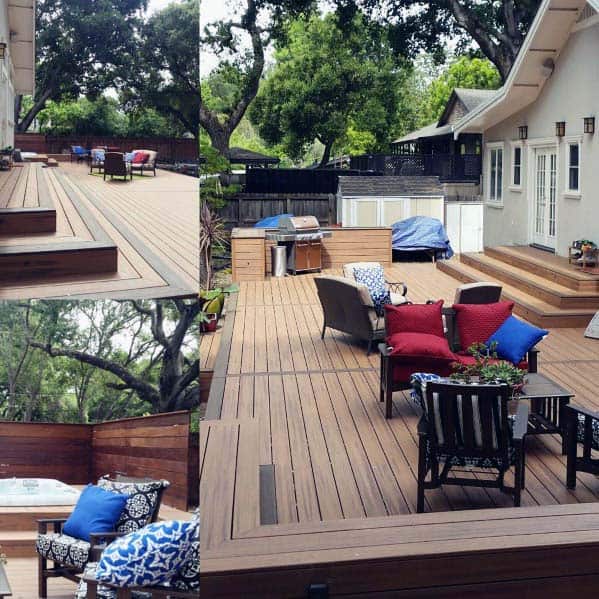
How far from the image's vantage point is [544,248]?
1388cm

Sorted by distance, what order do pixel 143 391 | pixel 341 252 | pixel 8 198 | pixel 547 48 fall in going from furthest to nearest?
pixel 341 252 → pixel 547 48 → pixel 143 391 → pixel 8 198

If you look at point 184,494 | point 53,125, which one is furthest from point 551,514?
point 53,125

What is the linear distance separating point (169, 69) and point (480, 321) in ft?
17.6

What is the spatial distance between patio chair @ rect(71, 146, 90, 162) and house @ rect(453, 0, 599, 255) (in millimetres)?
9817

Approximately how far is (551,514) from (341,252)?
11.3m

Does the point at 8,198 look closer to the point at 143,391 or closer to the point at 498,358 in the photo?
the point at 143,391

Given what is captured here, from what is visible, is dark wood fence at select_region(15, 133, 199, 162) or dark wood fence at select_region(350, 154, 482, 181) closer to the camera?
dark wood fence at select_region(15, 133, 199, 162)

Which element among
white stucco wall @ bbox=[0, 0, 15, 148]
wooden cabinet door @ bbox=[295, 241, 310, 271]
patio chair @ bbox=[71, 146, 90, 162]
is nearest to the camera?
white stucco wall @ bbox=[0, 0, 15, 148]

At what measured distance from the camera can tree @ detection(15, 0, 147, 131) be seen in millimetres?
1586

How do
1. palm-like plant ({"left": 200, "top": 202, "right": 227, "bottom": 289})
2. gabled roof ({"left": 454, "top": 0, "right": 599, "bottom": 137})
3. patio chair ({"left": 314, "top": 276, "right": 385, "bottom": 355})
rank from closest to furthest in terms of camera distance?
palm-like plant ({"left": 200, "top": 202, "right": 227, "bottom": 289}), patio chair ({"left": 314, "top": 276, "right": 385, "bottom": 355}), gabled roof ({"left": 454, "top": 0, "right": 599, "bottom": 137})

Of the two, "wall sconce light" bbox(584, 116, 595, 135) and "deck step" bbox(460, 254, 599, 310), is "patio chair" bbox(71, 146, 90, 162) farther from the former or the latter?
"wall sconce light" bbox(584, 116, 595, 135)

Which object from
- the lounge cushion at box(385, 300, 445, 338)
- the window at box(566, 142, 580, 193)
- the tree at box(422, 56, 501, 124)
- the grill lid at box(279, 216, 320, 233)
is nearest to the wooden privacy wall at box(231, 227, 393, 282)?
the grill lid at box(279, 216, 320, 233)

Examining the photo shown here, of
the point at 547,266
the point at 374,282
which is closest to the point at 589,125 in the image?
the point at 547,266

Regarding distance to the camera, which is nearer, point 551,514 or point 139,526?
point 139,526
